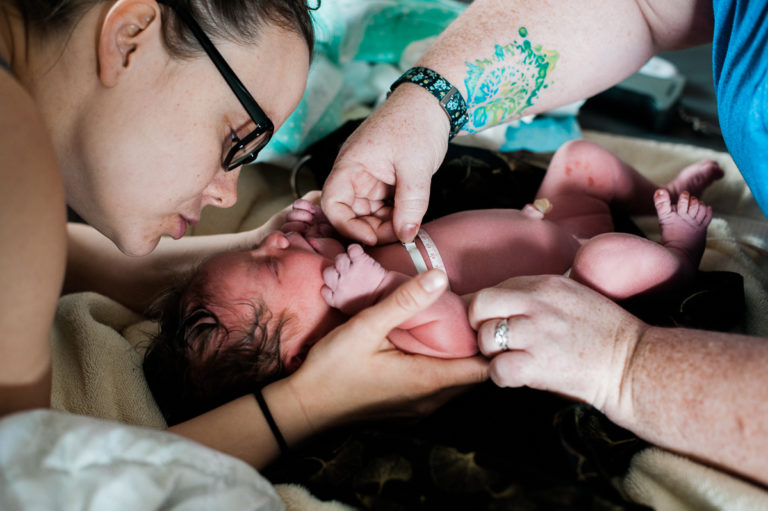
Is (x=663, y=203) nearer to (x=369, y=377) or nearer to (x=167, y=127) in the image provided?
(x=369, y=377)

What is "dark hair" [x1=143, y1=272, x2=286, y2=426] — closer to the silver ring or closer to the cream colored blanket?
the cream colored blanket

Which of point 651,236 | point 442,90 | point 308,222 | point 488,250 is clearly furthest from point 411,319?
point 651,236

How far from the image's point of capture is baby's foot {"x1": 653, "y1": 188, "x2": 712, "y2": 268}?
1295mm

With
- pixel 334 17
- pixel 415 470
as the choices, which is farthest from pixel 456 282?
pixel 334 17

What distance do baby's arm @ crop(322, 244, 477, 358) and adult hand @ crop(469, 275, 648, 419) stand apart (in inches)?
2.5

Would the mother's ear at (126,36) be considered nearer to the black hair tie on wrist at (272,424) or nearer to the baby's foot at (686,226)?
the black hair tie on wrist at (272,424)

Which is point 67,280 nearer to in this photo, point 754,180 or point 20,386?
point 20,386

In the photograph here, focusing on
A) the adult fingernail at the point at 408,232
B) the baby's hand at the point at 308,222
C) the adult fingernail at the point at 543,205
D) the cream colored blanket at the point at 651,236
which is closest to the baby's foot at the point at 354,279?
the adult fingernail at the point at 408,232

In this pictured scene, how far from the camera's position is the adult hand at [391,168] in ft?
4.06

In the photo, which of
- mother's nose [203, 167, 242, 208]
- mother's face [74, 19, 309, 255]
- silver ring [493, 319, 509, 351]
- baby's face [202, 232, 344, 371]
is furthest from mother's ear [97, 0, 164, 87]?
silver ring [493, 319, 509, 351]

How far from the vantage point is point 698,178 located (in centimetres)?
156

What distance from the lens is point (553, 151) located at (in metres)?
1.90

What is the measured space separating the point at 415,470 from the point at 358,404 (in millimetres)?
191

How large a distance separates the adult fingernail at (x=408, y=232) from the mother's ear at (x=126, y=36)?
58cm
